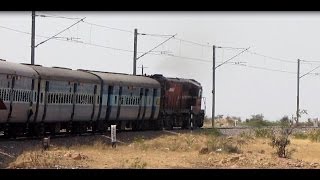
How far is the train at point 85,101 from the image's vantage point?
83.9 feet

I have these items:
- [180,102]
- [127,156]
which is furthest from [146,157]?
[180,102]

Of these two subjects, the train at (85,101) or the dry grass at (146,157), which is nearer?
the dry grass at (146,157)

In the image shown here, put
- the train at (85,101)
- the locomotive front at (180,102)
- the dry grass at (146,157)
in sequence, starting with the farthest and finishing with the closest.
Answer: the locomotive front at (180,102)
the train at (85,101)
the dry grass at (146,157)

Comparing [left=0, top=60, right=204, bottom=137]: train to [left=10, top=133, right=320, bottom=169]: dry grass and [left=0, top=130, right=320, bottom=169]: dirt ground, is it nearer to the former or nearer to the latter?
[left=0, top=130, right=320, bottom=169]: dirt ground

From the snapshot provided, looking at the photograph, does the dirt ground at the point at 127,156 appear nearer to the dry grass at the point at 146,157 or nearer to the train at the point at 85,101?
the dry grass at the point at 146,157

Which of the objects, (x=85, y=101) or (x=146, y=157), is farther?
(x=85, y=101)

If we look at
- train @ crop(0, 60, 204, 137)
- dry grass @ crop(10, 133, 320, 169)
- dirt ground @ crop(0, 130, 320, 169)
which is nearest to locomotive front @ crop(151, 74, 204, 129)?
train @ crop(0, 60, 204, 137)

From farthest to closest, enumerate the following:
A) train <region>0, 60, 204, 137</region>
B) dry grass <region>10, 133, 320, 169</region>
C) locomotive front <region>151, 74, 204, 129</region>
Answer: locomotive front <region>151, 74, 204, 129</region> → train <region>0, 60, 204, 137</region> → dry grass <region>10, 133, 320, 169</region>

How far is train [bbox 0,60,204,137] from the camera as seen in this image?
25.6 meters

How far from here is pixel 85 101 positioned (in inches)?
1255

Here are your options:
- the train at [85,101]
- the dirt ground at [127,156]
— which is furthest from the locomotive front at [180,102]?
the dirt ground at [127,156]

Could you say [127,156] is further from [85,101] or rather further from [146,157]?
[85,101]
